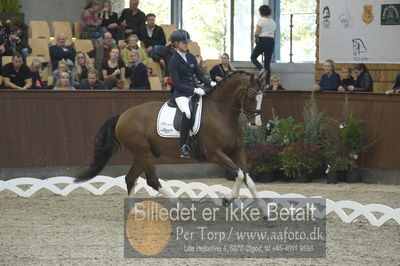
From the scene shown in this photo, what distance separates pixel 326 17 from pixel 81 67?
15.5 ft

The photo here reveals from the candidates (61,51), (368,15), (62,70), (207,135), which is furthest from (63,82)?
(368,15)

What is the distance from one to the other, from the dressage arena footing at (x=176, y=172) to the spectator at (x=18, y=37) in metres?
3.30

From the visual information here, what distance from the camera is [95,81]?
15578 mm

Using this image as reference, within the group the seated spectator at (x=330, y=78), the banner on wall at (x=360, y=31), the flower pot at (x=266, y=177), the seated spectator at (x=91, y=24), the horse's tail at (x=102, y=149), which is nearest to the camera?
the horse's tail at (x=102, y=149)

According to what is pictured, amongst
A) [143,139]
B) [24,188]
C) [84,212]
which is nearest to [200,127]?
[143,139]

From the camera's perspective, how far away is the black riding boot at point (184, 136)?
11.0 meters

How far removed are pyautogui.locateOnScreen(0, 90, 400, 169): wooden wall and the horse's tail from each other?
323 cm

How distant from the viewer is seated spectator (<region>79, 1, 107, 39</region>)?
18.7m

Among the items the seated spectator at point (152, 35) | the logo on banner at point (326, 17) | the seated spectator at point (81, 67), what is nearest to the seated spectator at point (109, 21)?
the seated spectator at point (152, 35)

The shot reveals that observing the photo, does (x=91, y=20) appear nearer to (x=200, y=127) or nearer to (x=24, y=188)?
(x=24, y=188)

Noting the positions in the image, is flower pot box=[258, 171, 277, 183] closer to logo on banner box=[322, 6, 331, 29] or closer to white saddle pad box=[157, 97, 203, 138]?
logo on banner box=[322, 6, 331, 29]

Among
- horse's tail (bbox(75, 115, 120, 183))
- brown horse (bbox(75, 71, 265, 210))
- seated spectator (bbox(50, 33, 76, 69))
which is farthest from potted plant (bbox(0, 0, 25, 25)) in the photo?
brown horse (bbox(75, 71, 265, 210))

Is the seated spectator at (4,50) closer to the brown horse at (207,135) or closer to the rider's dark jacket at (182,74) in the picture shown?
the brown horse at (207,135)

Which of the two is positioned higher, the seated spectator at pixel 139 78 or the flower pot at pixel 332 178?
the seated spectator at pixel 139 78
